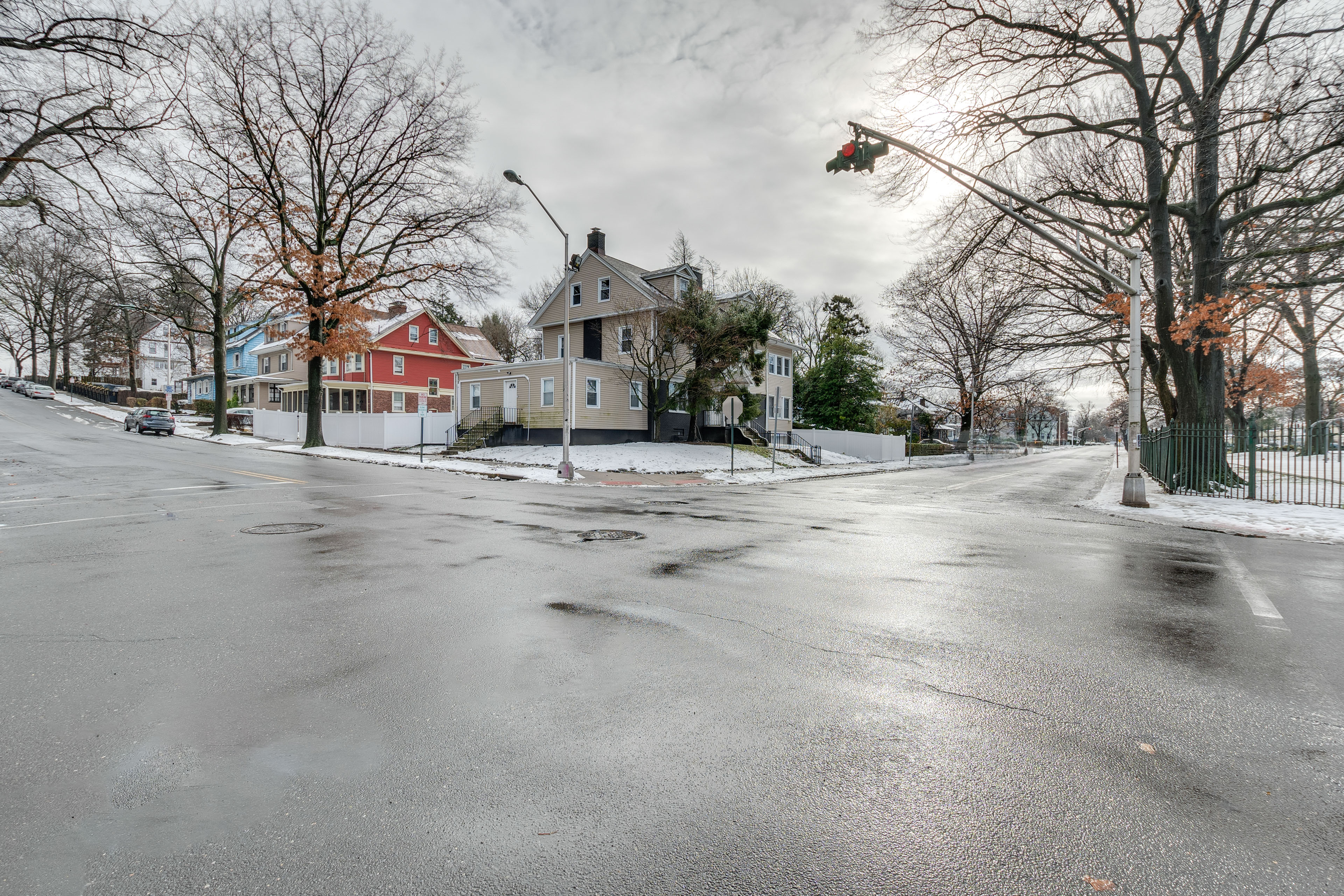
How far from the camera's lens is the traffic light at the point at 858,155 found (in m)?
11.2

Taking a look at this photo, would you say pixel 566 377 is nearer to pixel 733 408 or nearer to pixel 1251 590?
pixel 733 408

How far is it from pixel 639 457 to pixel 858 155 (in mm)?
16934

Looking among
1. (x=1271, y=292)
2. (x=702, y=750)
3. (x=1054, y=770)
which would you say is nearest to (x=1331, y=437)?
(x=1271, y=292)

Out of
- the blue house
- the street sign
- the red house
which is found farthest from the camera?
the blue house

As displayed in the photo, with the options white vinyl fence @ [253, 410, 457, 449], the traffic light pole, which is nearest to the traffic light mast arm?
the traffic light pole

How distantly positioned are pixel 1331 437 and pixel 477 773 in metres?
23.9

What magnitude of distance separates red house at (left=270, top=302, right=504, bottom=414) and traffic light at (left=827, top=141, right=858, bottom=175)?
39.5m

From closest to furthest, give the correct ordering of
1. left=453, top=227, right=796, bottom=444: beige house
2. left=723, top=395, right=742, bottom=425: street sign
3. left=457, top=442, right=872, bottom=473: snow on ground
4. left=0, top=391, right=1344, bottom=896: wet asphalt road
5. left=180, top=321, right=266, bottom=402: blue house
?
left=0, top=391, right=1344, bottom=896: wet asphalt road → left=723, top=395, right=742, bottom=425: street sign → left=457, top=442, right=872, bottom=473: snow on ground → left=453, top=227, right=796, bottom=444: beige house → left=180, top=321, right=266, bottom=402: blue house

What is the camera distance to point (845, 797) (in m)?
2.78

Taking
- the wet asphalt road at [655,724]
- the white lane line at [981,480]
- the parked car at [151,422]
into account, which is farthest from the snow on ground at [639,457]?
the parked car at [151,422]

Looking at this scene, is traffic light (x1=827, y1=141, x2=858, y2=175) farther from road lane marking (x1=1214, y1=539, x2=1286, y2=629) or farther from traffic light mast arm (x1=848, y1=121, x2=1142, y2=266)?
road lane marking (x1=1214, y1=539, x2=1286, y2=629)

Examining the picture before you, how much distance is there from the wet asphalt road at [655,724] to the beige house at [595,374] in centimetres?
2253

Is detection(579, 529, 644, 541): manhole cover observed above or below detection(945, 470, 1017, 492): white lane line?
above

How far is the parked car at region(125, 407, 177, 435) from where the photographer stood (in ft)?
118
